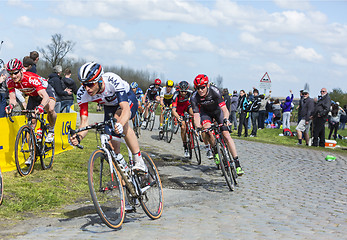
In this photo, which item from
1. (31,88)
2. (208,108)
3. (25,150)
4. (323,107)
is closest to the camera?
(25,150)

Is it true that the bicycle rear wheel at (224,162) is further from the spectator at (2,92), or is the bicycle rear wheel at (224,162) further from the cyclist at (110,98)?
the spectator at (2,92)

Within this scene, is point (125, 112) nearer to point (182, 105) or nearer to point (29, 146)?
point (29, 146)

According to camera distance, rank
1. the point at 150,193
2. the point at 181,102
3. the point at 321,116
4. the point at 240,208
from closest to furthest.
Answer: the point at 150,193 → the point at 240,208 → the point at 181,102 → the point at 321,116

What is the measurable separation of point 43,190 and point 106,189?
247 centimetres

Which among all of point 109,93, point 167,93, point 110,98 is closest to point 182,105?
point 167,93

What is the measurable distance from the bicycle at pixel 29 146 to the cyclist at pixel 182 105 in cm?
433

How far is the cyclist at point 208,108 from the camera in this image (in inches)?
378

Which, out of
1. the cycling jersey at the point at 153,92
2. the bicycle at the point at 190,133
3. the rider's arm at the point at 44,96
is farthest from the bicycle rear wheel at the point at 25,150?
the cycling jersey at the point at 153,92

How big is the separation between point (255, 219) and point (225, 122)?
300cm

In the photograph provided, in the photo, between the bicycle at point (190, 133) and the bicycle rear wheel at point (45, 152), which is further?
the bicycle at point (190, 133)

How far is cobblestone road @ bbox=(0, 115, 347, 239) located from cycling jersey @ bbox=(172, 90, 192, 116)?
4.77 ft

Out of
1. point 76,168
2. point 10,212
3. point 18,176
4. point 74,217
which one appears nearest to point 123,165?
point 74,217

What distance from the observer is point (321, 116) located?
740 inches

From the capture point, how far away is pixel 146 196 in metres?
6.37
